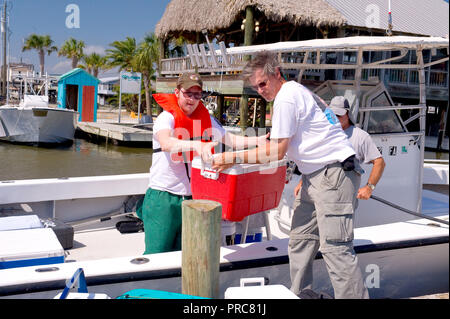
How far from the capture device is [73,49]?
59.4 m

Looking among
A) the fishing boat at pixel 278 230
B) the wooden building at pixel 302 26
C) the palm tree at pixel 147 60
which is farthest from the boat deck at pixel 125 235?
the palm tree at pixel 147 60

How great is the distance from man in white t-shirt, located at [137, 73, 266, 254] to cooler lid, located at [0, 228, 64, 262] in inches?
28.8

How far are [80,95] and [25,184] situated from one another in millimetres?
24782

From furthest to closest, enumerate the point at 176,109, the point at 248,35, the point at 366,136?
the point at 248,35, the point at 366,136, the point at 176,109

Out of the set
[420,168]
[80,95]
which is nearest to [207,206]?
[420,168]

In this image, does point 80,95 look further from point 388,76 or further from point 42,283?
point 42,283

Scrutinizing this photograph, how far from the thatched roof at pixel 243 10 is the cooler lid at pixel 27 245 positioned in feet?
49.1

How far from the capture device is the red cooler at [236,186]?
3.13m

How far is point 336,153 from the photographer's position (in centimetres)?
286

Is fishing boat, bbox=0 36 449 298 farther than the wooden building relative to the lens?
No

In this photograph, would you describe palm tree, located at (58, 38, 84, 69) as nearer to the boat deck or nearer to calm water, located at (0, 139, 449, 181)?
calm water, located at (0, 139, 449, 181)

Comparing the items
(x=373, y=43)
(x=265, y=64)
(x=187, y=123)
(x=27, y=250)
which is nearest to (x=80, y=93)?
(x=373, y=43)

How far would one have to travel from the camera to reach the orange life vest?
346cm

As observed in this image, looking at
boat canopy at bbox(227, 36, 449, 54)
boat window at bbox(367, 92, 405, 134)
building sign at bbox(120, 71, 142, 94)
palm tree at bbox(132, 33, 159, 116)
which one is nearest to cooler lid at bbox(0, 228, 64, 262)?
boat canopy at bbox(227, 36, 449, 54)
